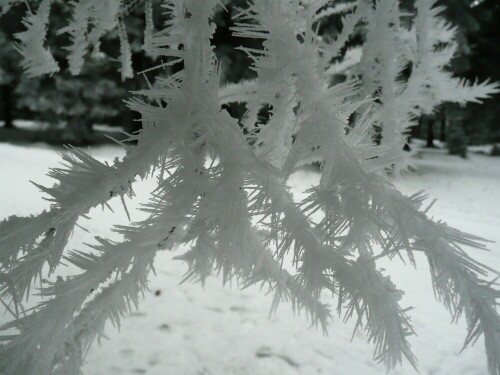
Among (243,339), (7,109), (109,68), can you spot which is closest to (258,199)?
(243,339)

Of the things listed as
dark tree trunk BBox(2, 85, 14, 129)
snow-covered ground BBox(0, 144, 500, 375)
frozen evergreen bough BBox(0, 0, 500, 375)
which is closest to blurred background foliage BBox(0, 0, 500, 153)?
dark tree trunk BBox(2, 85, 14, 129)

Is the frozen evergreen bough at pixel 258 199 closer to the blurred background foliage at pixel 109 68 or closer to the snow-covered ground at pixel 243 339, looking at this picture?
the snow-covered ground at pixel 243 339

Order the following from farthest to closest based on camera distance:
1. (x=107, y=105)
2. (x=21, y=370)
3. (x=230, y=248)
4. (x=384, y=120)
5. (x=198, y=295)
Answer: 1. (x=107, y=105)
2. (x=198, y=295)
3. (x=384, y=120)
4. (x=230, y=248)
5. (x=21, y=370)

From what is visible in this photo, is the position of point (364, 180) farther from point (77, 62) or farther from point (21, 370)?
point (77, 62)

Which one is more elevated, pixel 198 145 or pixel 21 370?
pixel 198 145

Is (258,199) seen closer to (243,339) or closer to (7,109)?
(243,339)

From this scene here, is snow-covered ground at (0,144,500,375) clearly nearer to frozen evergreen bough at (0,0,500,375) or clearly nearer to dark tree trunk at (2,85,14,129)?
frozen evergreen bough at (0,0,500,375)

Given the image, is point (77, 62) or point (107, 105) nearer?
point (77, 62)

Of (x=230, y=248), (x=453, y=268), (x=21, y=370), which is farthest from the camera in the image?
(x=230, y=248)

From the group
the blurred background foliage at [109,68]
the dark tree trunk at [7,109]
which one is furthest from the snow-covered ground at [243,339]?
the dark tree trunk at [7,109]

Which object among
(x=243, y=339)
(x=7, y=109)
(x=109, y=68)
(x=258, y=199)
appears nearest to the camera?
(x=258, y=199)

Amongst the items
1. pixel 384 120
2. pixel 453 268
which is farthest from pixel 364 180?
pixel 384 120
